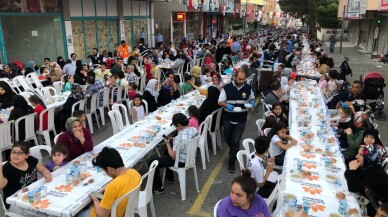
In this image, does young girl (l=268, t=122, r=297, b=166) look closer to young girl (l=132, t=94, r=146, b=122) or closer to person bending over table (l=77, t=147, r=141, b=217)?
person bending over table (l=77, t=147, r=141, b=217)

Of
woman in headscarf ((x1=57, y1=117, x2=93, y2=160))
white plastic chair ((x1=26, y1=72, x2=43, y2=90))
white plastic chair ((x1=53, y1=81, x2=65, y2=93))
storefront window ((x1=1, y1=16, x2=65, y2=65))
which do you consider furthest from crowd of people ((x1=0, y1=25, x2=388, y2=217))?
storefront window ((x1=1, y1=16, x2=65, y2=65))

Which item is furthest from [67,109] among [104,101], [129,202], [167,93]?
[129,202]

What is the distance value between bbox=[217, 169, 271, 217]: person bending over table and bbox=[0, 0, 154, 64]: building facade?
13449 millimetres

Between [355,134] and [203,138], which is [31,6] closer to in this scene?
[203,138]

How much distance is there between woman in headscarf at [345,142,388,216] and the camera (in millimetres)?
3936

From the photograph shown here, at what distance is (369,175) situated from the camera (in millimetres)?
4047

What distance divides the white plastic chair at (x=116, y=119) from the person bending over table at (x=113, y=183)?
3200 mm

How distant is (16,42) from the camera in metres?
15.4

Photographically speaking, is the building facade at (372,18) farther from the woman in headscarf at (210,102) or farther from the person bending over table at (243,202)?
the person bending over table at (243,202)

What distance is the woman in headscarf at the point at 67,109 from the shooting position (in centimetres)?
814

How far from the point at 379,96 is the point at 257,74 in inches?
164

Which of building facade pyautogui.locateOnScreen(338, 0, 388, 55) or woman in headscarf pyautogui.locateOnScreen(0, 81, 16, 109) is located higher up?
building facade pyautogui.locateOnScreen(338, 0, 388, 55)

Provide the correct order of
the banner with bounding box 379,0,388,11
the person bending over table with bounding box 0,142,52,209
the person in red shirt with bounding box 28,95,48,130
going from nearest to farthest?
1. the person bending over table with bounding box 0,142,52,209
2. the person in red shirt with bounding box 28,95,48,130
3. the banner with bounding box 379,0,388,11

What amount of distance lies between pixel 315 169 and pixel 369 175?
892 millimetres
